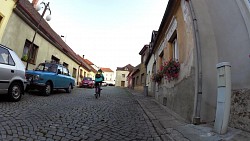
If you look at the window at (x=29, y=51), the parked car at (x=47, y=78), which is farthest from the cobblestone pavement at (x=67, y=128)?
the window at (x=29, y=51)

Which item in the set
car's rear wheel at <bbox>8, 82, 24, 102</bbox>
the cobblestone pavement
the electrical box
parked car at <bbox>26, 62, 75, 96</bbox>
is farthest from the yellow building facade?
the electrical box

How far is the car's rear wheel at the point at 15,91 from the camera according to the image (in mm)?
6969

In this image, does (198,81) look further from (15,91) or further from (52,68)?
(52,68)

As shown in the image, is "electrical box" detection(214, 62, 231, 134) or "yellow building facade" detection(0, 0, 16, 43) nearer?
"electrical box" detection(214, 62, 231, 134)

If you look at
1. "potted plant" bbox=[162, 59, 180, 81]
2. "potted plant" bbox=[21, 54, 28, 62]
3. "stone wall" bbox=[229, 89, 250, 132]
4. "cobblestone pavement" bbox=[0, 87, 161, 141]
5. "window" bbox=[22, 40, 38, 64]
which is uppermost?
"window" bbox=[22, 40, 38, 64]

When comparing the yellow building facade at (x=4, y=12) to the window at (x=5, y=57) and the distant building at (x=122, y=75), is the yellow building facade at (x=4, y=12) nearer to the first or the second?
the window at (x=5, y=57)

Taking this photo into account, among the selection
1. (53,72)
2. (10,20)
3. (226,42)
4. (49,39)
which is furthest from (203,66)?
(49,39)

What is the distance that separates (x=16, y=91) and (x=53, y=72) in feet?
13.1

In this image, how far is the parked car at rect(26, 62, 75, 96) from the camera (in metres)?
9.77

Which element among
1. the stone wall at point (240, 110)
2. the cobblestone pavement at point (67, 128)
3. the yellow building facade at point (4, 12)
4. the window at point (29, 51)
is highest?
the yellow building facade at point (4, 12)

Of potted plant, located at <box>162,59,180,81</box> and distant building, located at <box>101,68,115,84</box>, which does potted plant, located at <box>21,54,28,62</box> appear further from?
distant building, located at <box>101,68,115,84</box>

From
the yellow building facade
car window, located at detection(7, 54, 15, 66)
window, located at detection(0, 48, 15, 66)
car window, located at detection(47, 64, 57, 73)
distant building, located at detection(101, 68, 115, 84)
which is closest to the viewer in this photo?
window, located at detection(0, 48, 15, 66)

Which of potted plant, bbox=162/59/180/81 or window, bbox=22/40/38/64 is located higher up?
window, bbox=22/40/38/64

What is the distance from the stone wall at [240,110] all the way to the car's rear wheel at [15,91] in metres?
6.85
